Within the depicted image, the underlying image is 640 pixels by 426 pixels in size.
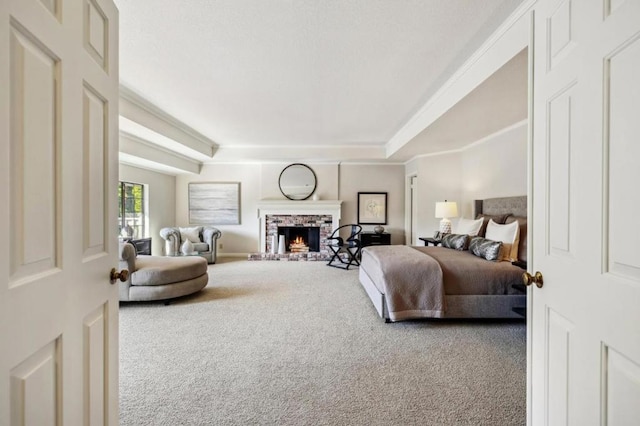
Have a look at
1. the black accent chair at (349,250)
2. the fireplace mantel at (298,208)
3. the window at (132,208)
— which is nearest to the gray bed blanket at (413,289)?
the black accent chair at (349,250)

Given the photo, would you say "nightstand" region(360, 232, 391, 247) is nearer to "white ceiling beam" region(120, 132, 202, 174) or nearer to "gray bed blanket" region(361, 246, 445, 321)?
"gray bed blanket" region(361, 246, 445, 321)

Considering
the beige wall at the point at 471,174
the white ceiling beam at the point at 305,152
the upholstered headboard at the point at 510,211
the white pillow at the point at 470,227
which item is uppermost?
the white ceiling beam at the point at 305,152

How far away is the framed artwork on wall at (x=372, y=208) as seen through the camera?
6746 mm

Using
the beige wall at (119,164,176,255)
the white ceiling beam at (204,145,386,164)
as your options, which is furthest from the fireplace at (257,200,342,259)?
the beige wall at (119,164,176,255)

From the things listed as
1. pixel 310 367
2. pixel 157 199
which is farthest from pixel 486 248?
pixel 157 199

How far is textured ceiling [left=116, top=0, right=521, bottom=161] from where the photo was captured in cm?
191

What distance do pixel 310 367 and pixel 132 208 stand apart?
507cm

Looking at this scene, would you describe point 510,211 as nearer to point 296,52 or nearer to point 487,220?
point 487,220

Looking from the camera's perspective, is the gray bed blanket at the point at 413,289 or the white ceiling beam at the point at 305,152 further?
the white ceiling beam at the point at 305,152

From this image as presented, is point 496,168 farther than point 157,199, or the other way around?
point 157,199

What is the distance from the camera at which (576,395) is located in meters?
0.98

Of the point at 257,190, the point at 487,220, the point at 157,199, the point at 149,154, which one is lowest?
the point at 487,220

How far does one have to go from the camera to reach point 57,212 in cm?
84

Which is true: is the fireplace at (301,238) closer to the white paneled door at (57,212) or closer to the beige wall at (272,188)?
the beige wall at (272,188)
